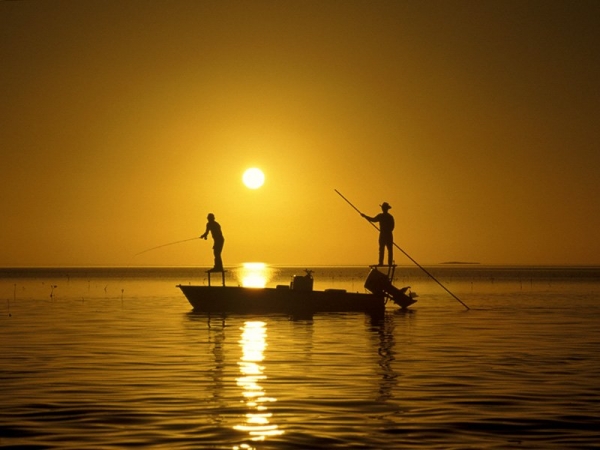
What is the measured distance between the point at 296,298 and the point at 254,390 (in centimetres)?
2160

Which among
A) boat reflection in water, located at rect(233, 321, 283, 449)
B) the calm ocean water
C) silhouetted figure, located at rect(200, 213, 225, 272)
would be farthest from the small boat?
boat reflection in water, located at rect(233, 321, 283, 449)

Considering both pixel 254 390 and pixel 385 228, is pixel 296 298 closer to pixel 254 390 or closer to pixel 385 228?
pixel 385 228

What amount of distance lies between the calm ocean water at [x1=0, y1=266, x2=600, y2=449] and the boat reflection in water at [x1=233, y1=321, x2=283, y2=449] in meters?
0.04

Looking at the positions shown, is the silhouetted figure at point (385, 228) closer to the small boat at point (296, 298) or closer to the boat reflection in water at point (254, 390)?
the small boat at point (296, 298)

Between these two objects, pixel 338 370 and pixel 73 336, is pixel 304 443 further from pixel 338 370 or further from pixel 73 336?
pixel 73 336

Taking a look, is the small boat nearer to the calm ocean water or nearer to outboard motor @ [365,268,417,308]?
outboard motor @ [365,268,417,308]

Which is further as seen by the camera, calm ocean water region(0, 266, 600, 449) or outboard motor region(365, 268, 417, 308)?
outboard motor region(365, 268, 417, 308)

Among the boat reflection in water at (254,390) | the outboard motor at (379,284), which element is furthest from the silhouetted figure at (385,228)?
the boat reflection in water at (254,390)

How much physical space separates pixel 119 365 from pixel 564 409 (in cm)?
959

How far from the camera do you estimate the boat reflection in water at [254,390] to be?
11.6 meters

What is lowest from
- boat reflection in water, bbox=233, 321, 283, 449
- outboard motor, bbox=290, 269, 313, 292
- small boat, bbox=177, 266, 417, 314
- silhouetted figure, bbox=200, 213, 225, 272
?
boat reflection in water, bbox=233, 321, 283, 449

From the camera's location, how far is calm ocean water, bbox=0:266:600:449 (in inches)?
444

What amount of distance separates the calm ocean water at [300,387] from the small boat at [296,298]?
22.4 feet

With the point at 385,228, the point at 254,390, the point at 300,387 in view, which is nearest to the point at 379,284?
the point at 385,228
